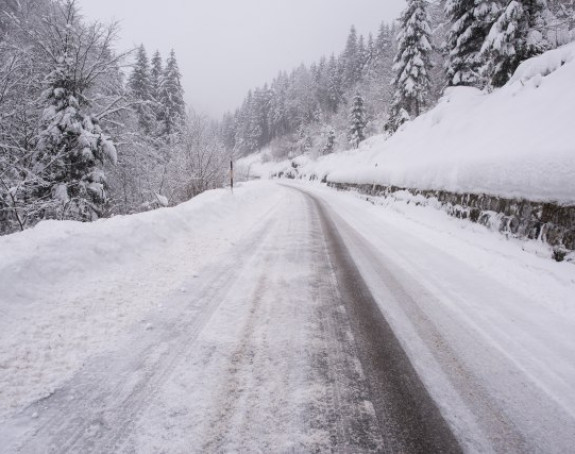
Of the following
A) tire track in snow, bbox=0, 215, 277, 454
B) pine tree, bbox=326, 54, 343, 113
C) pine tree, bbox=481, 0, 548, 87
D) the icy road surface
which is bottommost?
tire track in snow, bbox=0, 215, 277, 454

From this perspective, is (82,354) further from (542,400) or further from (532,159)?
(532,159)

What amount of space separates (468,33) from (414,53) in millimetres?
8365

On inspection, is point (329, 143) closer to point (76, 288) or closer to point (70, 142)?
A: point (70, 142)

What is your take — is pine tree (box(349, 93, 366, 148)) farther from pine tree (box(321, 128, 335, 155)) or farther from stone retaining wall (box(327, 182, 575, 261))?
stone retaining wall (box(327, 182, 575, 261))

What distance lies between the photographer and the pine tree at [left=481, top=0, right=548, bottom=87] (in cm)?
1309

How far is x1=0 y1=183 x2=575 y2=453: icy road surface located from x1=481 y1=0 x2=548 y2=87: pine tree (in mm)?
13167

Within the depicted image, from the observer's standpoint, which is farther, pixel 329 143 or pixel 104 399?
pixel 329 143

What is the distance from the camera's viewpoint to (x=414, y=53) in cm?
2730

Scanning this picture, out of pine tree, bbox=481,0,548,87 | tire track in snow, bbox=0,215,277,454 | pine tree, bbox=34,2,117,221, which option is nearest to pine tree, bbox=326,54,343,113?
pine tree, bbox=481,0,548,87

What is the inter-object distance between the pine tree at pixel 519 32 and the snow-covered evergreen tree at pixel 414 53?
13.6m

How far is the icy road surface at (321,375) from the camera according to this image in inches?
72.8

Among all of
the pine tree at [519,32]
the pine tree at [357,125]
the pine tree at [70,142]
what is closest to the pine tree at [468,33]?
the pine tree at [519,32]

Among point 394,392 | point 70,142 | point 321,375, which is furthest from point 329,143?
point 394,392

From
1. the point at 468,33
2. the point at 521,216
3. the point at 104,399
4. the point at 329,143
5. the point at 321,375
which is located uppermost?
the point at 468,33
